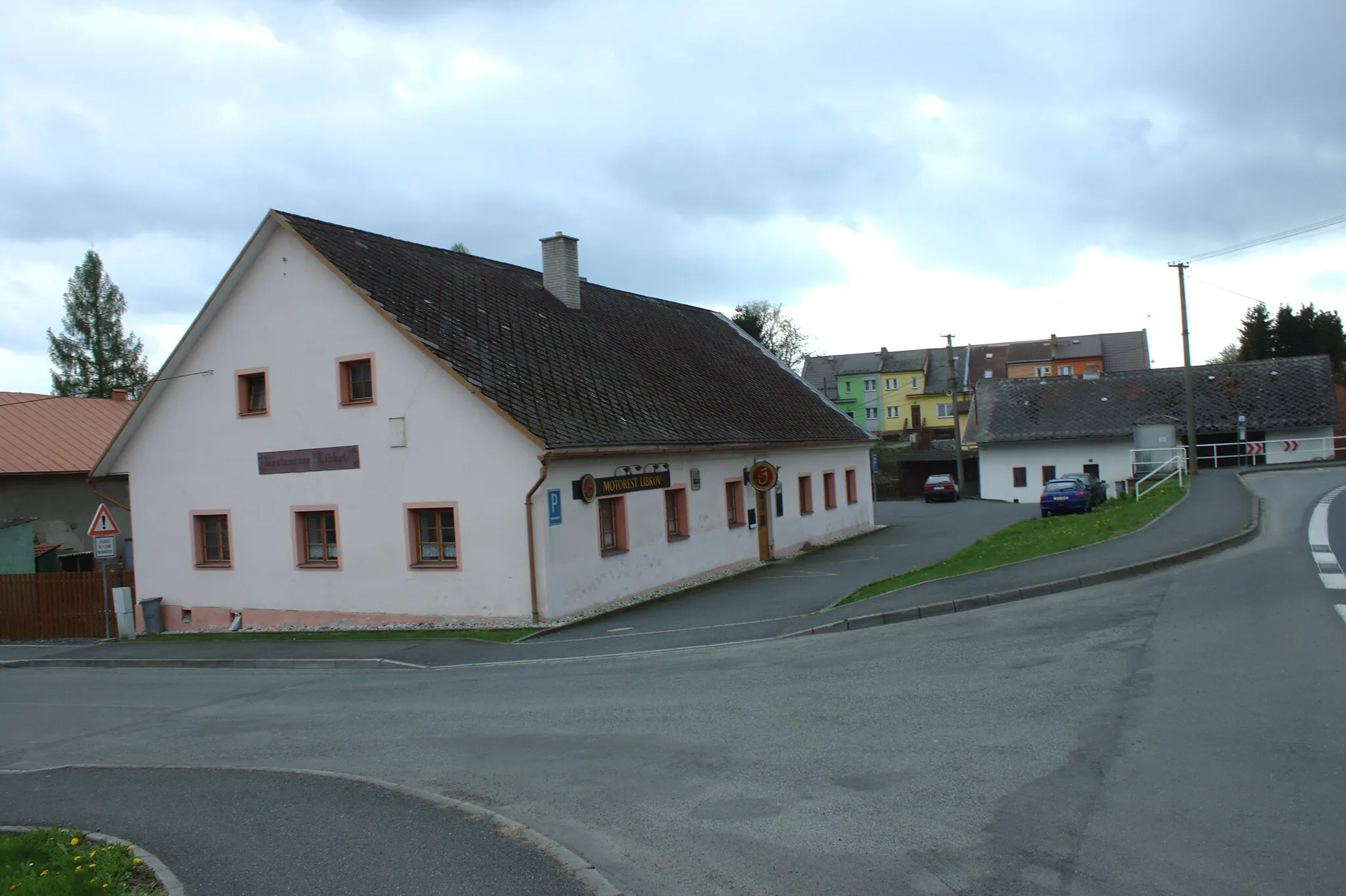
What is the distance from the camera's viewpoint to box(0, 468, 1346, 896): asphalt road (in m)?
5.61

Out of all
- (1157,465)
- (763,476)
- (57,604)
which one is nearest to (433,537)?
(763,476)

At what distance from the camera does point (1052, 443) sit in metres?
53.2

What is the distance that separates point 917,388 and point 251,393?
87.5 meters

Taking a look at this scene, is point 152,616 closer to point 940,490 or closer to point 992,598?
point 992,598

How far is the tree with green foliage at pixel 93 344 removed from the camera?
5800cm

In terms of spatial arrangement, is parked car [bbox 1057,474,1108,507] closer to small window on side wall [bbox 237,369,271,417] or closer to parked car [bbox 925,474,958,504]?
parked car [bbox 925,474,958,504]

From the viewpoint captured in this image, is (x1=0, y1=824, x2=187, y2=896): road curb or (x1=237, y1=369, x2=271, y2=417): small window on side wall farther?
(x1=237, y1=369, x2=271, y2=417): small window on side wall

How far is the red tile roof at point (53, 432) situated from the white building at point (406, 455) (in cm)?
886

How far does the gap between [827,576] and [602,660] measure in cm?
935

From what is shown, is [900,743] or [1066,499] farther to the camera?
[1066,499]

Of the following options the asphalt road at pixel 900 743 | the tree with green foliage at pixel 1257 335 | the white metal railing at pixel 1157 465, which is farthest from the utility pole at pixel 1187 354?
the tree with green foliage at pixel 1257 335

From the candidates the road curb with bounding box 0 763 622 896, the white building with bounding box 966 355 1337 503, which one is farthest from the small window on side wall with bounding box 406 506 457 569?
the white building with bounding box 966 355 1337 503

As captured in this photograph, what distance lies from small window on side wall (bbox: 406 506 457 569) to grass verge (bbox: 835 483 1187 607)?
7.48 meters

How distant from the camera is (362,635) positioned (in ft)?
62.0
